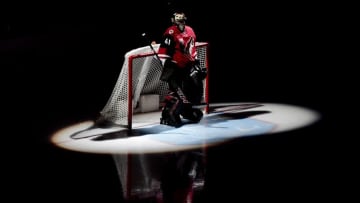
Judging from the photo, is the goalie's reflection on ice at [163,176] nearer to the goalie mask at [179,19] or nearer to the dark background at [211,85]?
the dark background at [211,85]

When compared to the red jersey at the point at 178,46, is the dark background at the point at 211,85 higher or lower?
lower

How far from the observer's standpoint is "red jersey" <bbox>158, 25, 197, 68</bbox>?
746 centimetres

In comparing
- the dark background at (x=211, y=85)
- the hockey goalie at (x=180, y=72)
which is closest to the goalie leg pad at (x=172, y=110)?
the hockey goalie at (x=180, y=72)

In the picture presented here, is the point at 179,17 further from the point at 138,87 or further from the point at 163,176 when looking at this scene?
the point at 163,176

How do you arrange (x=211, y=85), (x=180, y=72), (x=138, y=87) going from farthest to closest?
A: (x=211, y=85) → (x=138, y=87) → (x=180, y=72)

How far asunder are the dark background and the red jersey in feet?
2.19

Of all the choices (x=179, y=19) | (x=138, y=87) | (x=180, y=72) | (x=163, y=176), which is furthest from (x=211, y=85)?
(x=163, y=176)

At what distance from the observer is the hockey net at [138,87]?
7723 mm

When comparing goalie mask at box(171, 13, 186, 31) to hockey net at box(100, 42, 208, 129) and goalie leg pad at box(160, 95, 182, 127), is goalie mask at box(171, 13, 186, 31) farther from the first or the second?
goalie leg pad at box(160, 95, 182, 127)

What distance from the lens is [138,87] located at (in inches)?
319

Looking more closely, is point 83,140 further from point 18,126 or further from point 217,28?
point 217,28

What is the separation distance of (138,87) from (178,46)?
2.80 feet

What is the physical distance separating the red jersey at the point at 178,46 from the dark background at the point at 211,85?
0.67 m

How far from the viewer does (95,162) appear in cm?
645
